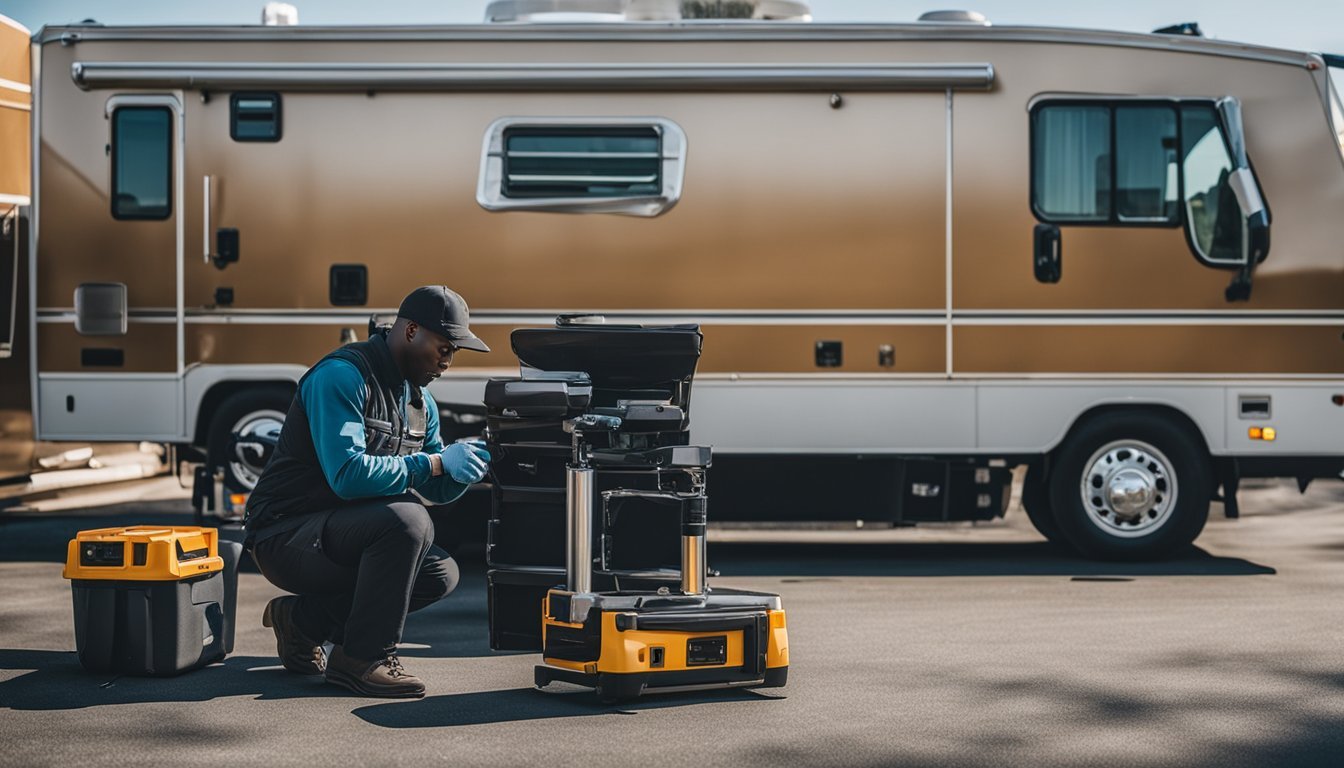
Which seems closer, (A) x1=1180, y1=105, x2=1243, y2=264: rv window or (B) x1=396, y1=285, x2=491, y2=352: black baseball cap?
(B) x1=396, y1=285, x2=491, y2=352: black baseball cap

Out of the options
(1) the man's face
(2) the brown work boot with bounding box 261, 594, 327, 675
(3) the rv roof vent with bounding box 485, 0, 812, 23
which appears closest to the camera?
(1) the man's face

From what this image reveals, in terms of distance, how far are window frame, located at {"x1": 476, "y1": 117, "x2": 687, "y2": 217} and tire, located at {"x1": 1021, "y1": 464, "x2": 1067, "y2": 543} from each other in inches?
114

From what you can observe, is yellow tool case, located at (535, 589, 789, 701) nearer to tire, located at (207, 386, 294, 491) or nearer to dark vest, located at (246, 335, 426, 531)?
dark vest, located at (246, 335, 426, 531)

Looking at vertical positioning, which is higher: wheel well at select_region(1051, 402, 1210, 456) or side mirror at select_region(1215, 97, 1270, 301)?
side mirror at select_region(1215, 97, 1270, 301)

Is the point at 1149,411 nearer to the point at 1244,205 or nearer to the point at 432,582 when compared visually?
the point at 1244,205

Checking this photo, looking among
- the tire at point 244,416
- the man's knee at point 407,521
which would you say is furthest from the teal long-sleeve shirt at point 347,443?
the tire at point 244,416

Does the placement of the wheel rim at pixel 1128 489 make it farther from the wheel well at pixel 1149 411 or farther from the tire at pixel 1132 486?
the wheel well at pixel 1149 411

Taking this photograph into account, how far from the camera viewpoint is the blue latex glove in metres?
5.82

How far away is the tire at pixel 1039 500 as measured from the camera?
1009 centimetres

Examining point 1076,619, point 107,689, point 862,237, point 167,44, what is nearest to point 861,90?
point 862,237

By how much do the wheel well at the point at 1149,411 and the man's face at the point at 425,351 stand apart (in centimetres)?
500

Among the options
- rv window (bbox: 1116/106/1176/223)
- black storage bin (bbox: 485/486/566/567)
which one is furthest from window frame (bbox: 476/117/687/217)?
black storage bin (bbox: 485/486/566/567)

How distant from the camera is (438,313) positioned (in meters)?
5.87

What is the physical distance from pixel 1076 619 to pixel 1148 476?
2.22 metres
